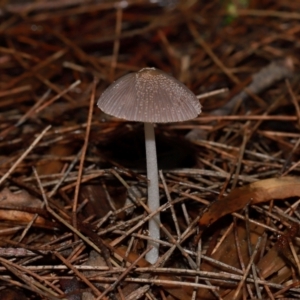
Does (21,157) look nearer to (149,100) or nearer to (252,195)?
(149,100)

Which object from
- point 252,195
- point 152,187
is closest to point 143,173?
point 152,187

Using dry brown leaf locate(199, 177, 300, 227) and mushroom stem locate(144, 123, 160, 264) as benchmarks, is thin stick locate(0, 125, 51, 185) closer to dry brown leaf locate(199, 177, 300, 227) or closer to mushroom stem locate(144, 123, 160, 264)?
mushroom stem locate(144, 123, 160, 264)

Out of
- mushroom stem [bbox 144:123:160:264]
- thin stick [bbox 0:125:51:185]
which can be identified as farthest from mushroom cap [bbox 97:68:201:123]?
thin stick [bbox 0:125:51:185]

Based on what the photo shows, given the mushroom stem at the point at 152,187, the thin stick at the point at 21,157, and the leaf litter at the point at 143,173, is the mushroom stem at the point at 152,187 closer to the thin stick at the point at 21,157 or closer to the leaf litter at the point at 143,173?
the leaf litter at the point at 143,173

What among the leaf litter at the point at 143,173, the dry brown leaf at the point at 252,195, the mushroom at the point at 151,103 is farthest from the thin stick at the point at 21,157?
the dry brown leaf at the point at 252,195

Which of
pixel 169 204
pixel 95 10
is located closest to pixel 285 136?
pixel 169 204

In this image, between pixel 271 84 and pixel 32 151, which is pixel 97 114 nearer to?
pixel 32 151
